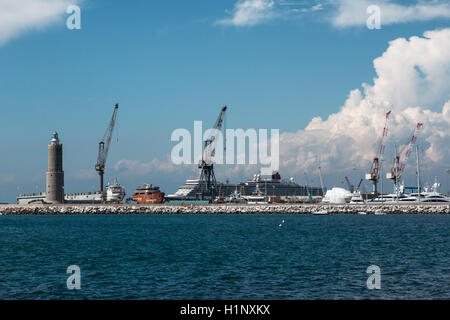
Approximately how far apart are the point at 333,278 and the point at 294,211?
107197 millimetres

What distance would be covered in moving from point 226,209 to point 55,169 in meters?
58.2

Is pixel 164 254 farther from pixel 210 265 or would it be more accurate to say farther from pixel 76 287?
pixel 76 287

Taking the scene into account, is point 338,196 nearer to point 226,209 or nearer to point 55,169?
point 226,209

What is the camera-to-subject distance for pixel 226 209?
140625mm

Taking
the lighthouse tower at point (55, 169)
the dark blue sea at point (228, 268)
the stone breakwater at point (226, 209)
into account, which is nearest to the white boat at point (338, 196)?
the stone breakwater at point (226, 209)

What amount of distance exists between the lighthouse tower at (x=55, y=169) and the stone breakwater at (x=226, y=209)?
11204mm

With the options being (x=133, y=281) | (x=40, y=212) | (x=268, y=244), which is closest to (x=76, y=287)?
(x=133, y=281)

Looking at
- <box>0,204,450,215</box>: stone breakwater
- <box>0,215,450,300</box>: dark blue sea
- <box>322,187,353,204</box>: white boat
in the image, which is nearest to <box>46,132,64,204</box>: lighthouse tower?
<box>0,204,450,215</box>: stone breakwater

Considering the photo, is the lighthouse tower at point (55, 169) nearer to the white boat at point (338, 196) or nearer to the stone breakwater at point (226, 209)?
the stone breakwater at point (226, 209)

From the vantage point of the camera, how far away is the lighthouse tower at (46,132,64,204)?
16238 cm

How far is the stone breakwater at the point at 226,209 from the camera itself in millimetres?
130250

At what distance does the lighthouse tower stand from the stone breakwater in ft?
36.8

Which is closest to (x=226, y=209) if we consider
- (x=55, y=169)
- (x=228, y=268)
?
(x=55, y=169)

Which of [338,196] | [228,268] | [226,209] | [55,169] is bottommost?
[226,209]
